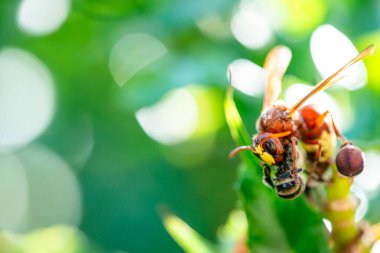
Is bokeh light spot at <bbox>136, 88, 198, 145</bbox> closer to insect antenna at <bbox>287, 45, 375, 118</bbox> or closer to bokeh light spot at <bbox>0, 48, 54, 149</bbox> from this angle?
bokeh light spot at <bbox>0, 48, 54, 149</bbox>

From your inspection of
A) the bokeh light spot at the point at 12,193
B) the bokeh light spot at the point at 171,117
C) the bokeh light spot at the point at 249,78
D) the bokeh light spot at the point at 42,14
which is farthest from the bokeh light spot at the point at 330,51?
the bokeh light spot at the point at 12,193

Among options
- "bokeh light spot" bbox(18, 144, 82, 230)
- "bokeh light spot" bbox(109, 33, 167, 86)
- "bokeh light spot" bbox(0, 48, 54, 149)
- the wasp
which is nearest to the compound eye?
the wasp

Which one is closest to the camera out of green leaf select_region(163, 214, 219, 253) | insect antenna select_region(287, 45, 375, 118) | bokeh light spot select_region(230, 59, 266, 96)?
insect antenna select_region(287, 45, 375, 118)

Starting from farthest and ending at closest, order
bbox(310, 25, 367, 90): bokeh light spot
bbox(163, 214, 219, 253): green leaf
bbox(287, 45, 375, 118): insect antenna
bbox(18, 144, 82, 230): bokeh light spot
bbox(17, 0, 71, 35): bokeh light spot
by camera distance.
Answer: bbox(18, 144, 82, 230): bokeh light spot → bbox(17, 0, 71, 35): bokeh light spot → bbox(310, 25, 367, 90): bokeh light spot → bbox(163, 214, 219, 253): green leaf → bbox(287, 45, 375, 118): insect antenna

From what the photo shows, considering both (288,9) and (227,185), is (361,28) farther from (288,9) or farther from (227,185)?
(227,185)

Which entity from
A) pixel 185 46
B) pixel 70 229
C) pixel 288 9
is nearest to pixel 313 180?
pixel 70 229

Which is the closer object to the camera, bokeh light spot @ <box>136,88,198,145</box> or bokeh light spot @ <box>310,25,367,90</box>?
bokeh light spot @ <box>310,25,367,90</box>
